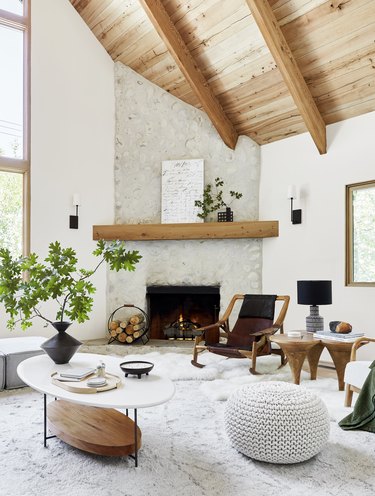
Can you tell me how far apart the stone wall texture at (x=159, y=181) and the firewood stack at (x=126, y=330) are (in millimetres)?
304

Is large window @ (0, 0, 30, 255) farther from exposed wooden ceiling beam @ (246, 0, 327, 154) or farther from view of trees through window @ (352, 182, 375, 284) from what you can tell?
view of trees through window @ (352, 182, 375, 284)

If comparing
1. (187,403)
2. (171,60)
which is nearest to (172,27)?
(171,60)

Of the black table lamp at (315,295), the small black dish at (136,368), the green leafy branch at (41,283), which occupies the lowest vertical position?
the small black dish at (136,368)

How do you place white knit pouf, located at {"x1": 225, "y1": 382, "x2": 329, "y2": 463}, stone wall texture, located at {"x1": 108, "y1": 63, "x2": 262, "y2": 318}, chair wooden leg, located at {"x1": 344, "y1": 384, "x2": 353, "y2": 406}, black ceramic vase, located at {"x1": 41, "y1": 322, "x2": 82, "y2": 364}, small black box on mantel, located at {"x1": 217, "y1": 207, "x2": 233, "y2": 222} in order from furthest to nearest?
1. stone wall texture, located at {"x1": 108, "y1": 63, "x2": 262, "y2": 318}
2. small black box on mantel, located at {"x1": 217, "y1": 207, "x2": 233, "y2": 222}
3. chair wooden leg, located at {"x1": 344, "y1": 384, "x2": 353, "y2": 406}
4. black ceramic vase, located at {"x1": 41, "y1": 322, "x2": 82, "y2": 364}
5. white knit pouf, located at {"x1": 225, "y1": 382, "x2": 329, "y2": 463}

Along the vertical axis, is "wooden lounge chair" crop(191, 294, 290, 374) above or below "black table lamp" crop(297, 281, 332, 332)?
below

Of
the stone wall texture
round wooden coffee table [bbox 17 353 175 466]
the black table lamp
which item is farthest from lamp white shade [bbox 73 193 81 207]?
round wooden coffee table [bbox 17 353 175 466]

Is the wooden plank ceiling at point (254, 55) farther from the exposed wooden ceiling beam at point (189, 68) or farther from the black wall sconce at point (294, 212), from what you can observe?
the black wall sconce at point (294, 212)

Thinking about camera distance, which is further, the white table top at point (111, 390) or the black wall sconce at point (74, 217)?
the black wall sconce at point (74, 217)

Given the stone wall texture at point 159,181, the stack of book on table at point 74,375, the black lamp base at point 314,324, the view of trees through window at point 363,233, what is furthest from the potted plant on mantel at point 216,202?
the stack of book on table at point 74,375

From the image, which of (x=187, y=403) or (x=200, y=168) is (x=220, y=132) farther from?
(x=187, y=403)

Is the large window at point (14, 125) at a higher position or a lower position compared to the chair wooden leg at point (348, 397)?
higher

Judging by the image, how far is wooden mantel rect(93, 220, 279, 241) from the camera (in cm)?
568

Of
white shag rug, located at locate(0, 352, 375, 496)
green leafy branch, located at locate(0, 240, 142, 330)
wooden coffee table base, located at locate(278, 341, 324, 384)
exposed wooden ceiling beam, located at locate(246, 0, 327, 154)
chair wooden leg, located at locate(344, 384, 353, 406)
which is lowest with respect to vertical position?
white shag rug, located at locate(0, 352, 375, 496)

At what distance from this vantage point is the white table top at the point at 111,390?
2.14 m
